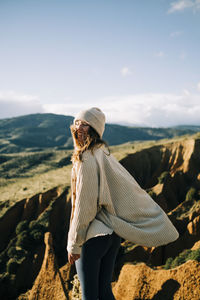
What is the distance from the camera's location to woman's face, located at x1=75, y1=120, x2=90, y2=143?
9.61ft

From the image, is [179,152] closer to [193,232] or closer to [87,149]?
[193,232]

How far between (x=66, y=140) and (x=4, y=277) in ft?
532

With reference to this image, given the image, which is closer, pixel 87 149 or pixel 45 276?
pixel 87 149

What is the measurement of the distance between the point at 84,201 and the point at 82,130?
88cm

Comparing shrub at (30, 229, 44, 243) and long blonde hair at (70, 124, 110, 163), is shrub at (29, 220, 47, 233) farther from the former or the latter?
long blonde hair at (70, 124, 110, 163)

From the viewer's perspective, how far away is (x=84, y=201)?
8.70ft

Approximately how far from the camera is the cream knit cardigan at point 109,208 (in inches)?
105

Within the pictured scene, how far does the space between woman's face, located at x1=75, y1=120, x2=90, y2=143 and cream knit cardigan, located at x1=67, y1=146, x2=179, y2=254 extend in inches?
10.4

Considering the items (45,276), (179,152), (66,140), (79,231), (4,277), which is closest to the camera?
(79,231)

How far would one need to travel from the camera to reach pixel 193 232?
17.9m

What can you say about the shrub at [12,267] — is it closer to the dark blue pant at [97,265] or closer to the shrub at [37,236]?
the shrub at [37,236]

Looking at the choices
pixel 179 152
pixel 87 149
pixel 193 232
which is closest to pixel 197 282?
pixel 87 149

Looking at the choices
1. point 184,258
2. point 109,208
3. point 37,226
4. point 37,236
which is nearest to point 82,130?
point 109,208

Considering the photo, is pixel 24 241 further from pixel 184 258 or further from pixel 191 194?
pixel 191 194
